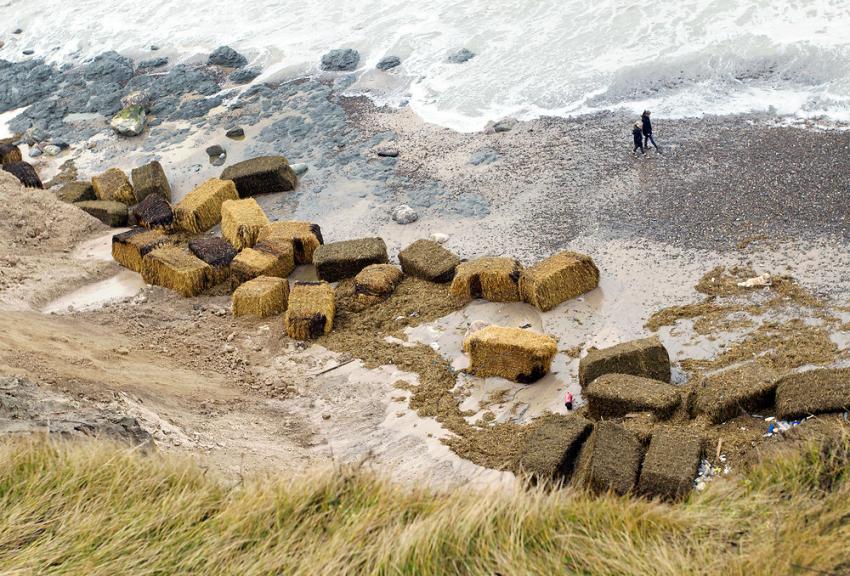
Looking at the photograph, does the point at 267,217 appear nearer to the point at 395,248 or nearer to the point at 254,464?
the point at 395,248

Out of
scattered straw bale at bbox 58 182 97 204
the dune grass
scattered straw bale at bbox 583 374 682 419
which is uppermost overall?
the dune grass

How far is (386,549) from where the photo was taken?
484 cm

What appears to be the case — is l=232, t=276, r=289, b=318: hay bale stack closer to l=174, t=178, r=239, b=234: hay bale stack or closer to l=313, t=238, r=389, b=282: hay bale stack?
l=313, t=238, r=389, b=282: hay bale stack

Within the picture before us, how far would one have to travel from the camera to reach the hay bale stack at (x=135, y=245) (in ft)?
40.5

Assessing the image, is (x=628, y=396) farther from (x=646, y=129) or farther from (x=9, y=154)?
(x=9, y=154)

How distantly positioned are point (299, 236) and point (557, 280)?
13.3ft

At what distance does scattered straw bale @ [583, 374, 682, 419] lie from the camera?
7.95 meters

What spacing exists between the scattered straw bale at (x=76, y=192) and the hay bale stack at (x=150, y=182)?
82 cm

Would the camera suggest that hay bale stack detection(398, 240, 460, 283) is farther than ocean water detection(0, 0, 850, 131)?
No

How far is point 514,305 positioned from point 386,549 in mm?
5981

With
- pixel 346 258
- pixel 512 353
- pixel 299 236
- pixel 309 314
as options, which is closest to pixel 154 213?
pixel 299 236

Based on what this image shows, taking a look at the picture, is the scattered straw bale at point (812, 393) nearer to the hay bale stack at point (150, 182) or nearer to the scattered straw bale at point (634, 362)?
the scattered straw bale at point (634, 362)

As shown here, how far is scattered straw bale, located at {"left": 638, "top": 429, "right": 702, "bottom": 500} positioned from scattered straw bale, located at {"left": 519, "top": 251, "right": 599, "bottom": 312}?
3231 mm

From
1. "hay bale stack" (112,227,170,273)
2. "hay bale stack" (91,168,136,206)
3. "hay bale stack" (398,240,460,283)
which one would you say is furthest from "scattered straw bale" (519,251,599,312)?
"hay bale stack" (91,168,136,206)
